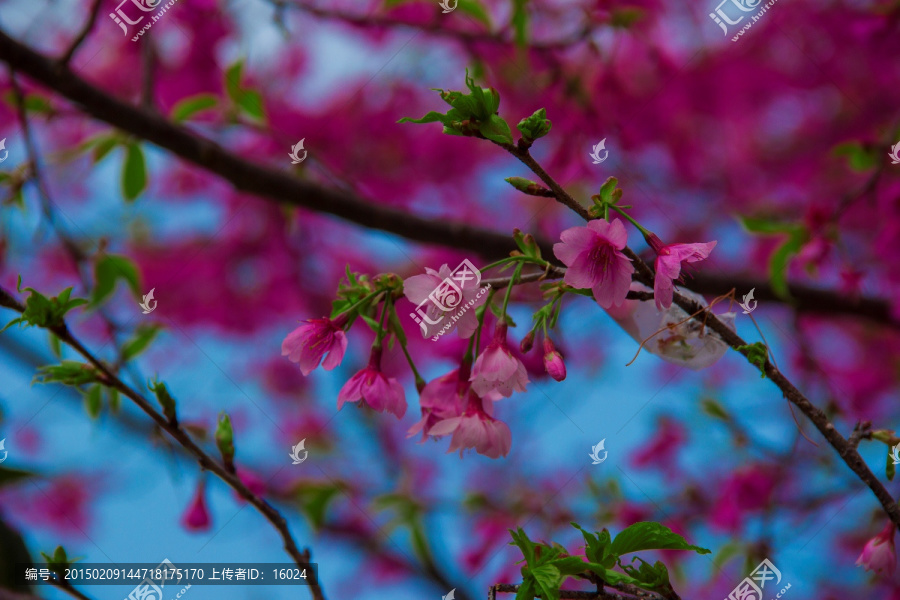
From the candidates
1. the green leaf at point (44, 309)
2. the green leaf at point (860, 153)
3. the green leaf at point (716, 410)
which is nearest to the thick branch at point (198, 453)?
the green leaf at point (44, 309)

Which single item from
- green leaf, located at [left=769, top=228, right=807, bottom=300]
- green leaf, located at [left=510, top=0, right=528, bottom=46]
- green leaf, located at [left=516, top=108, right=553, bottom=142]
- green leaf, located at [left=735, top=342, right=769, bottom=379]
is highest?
green leaf, located at [left=510, top=0, right=528, bottom=46]

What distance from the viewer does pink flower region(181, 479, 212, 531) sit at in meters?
1.18

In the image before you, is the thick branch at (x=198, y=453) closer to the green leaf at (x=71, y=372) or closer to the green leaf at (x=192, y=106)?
the green leaf at (x=71, y=372)

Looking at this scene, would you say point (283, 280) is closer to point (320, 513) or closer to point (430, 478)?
point (430, 478)

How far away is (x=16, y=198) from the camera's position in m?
1.29

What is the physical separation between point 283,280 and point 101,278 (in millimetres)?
1555

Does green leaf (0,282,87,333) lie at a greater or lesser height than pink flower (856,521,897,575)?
greater

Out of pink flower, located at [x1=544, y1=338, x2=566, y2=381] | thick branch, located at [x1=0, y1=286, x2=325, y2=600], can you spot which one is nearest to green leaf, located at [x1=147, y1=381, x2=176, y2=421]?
thick branch, located at [x1=0, y1=286, x2=325, y2=600]

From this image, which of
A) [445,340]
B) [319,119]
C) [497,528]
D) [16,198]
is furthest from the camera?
[319,119]

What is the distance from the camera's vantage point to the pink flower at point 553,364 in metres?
0.62

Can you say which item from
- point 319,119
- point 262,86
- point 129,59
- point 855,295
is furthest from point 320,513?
point 129,59

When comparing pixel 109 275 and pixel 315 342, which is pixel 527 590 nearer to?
pixel 315 342

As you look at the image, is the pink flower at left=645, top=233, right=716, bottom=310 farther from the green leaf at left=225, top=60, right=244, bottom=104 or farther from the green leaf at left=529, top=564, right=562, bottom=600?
the green leaf at left=225, top=60, right=244, bottom=104

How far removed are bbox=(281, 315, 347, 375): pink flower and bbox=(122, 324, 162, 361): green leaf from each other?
0.47 metres
